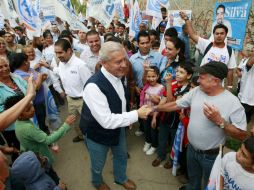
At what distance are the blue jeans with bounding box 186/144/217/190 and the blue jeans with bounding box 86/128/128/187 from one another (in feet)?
2.95

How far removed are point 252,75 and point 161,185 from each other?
8.44 ft

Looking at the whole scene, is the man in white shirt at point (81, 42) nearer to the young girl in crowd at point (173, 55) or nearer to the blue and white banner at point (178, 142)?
the young girl in crowd at point (173, 55)

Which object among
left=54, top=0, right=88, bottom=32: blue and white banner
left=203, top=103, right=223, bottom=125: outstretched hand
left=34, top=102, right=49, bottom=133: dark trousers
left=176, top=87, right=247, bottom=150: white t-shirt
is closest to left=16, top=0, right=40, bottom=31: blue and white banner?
left=54, top=0, right=88, bottom=32: blue and white banner

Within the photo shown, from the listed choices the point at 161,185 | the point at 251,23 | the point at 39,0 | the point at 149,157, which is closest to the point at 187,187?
the point at 161,185

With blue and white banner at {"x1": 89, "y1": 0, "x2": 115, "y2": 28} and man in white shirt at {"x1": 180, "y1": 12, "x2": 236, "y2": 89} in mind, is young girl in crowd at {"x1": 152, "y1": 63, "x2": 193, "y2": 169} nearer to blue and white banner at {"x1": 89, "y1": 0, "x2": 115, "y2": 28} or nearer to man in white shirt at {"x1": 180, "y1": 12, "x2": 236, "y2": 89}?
man in white shirt at {"x1": 180, "y1": 12, "x2": 236, "y2": 89}

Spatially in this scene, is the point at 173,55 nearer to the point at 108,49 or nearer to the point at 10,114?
the point at 108,49

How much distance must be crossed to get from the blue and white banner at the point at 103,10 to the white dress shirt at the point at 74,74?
186 centimetres

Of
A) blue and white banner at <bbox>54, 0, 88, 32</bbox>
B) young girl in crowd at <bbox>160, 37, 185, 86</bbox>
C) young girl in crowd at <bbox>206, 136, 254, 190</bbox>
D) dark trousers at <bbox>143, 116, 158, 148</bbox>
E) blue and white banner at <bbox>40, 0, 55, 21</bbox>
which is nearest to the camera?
young girl in crowd at <bbox>206, 136, 254, 190</bbox>

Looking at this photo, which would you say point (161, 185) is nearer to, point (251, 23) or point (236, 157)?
point (236, 157)

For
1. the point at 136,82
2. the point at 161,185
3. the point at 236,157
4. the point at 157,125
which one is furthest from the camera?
the point at 136,82

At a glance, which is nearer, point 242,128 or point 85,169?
Answer: point 242,128

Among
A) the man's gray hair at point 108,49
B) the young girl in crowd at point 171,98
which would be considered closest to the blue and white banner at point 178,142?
the young girl in crowd at point 171,98

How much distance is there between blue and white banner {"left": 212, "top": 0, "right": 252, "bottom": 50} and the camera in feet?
17.2

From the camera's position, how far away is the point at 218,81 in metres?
2.31
